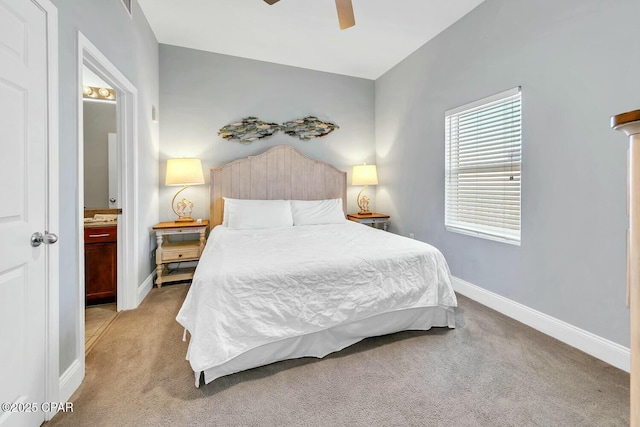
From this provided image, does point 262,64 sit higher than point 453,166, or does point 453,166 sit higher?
point 262,64

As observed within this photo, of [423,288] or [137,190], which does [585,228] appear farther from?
[137,190]

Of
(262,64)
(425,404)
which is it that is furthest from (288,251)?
(262,64)

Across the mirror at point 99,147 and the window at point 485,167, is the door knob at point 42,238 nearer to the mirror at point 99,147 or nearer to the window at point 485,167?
the mirror at point 99,147

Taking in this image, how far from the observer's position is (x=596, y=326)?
1.99m

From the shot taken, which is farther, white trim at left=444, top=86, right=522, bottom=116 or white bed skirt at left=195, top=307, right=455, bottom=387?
white trim at left=444, top=86, right=522, bottom=116

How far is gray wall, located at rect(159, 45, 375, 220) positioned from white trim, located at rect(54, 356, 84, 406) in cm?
225

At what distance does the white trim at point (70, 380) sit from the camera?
5.06 feet

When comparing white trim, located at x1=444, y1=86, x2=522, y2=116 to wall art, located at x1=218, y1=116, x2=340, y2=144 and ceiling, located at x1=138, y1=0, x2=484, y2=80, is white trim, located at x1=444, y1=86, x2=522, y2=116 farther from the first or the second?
wall art, located at x1=218, y1=116, x2=340, y2=144

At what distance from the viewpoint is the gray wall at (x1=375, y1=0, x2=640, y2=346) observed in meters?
1.88

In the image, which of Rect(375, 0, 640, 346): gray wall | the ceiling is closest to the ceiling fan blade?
the ceiling

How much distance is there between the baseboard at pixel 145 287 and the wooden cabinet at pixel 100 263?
227mm

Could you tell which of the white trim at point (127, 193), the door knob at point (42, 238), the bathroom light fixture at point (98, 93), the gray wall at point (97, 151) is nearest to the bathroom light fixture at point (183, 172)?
the white trim at point (127, 193)

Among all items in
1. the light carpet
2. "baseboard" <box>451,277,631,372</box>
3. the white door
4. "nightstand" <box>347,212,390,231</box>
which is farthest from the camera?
"nightstand" <box>347,212,390,231</box>

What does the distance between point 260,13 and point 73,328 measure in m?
3.08
